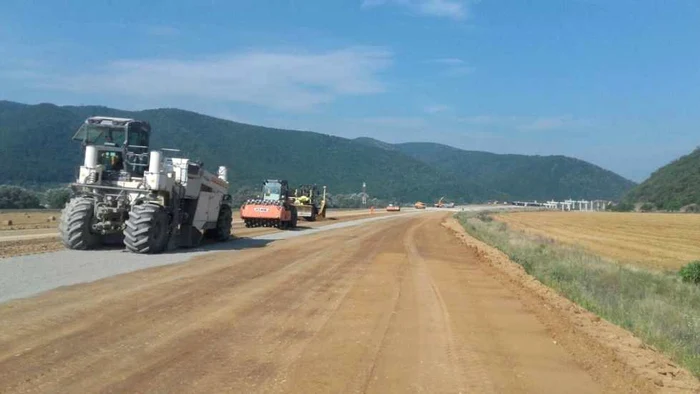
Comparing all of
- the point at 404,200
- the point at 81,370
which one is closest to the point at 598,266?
the point at 81,370

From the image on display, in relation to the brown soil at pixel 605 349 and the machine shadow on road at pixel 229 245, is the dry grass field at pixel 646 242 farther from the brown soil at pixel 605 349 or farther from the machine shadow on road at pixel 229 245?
the brown soil at pixel 605 349

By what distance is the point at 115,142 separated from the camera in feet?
69.8

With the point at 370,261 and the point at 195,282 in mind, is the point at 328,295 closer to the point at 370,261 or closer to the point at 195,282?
the point at 195,282

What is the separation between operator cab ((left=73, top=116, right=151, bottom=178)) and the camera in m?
21.0

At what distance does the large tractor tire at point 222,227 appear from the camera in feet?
84.5

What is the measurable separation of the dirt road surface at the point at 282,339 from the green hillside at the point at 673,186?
98.4 meters

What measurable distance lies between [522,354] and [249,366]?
131 inches

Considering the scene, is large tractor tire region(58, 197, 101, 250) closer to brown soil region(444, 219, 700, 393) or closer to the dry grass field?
brown soil region(444, 219, 700, 393)

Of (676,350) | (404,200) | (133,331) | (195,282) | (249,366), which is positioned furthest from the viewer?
(404,200)

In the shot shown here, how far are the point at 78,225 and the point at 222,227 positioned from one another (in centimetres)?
711

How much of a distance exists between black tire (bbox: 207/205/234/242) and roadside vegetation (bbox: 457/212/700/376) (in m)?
10.0

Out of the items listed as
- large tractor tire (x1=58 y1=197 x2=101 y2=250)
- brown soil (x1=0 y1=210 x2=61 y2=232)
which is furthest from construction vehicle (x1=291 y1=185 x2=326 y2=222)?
large tractor tire (x1=58 y1=197 x2=101 y2=250)

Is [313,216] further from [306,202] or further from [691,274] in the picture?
[691,274]

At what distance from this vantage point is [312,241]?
27781mm
